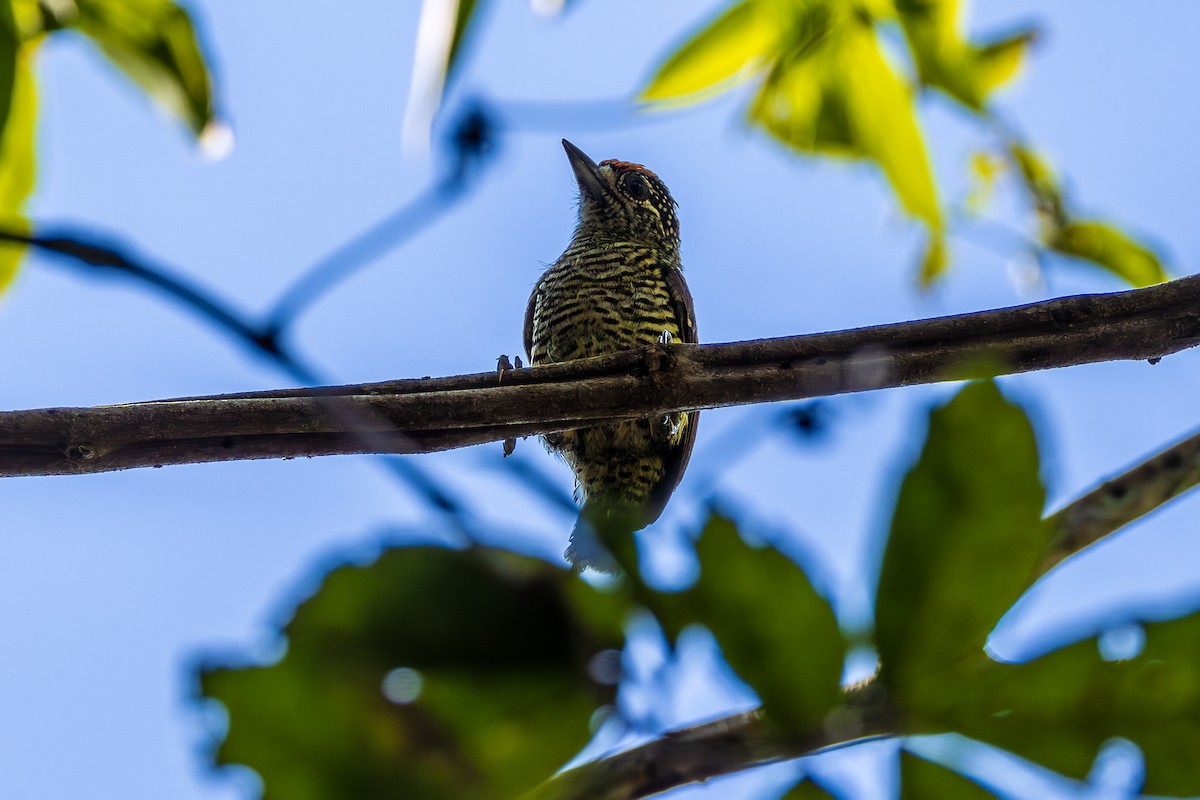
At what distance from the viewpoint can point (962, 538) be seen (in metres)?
0.75

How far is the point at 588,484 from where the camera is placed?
4.06 meters

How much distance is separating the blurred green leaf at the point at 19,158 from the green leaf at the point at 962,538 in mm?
1935

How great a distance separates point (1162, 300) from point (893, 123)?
2.60ft

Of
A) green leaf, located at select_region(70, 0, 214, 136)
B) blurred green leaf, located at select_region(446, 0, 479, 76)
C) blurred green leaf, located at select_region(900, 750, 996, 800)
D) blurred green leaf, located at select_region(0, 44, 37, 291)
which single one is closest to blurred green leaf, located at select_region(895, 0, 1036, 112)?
blurred green leaf, located at select_region(446, 0, 479, 76)

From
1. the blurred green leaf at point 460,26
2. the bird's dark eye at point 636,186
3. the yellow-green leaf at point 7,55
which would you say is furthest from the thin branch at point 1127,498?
the bird's dark eye at point 636,186

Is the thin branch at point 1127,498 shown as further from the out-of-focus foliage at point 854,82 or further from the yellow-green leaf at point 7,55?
the yellow-green leaf at point 7,55

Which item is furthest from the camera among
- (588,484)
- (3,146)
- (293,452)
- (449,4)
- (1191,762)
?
(588,484)

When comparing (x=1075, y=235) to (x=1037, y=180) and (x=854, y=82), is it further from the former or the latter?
(x=854, y=82)

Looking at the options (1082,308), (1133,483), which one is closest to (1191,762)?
(1082,308)

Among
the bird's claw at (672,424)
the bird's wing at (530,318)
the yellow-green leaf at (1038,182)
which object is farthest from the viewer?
the bird's wing at (530,318)

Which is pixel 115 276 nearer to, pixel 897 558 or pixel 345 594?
pixel 345 594

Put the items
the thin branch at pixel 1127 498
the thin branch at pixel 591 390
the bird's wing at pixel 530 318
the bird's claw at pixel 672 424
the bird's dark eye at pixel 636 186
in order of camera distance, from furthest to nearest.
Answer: the bird's dark eye at pixel 636 186, the bird's wing at pixel 530 318, the bird's claw at pixel 672 424, the thin branch at pixel 1127 498, the thin branch at pixel 591 390

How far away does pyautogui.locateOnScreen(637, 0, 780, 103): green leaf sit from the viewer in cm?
240

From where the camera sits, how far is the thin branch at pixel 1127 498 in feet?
6.97
